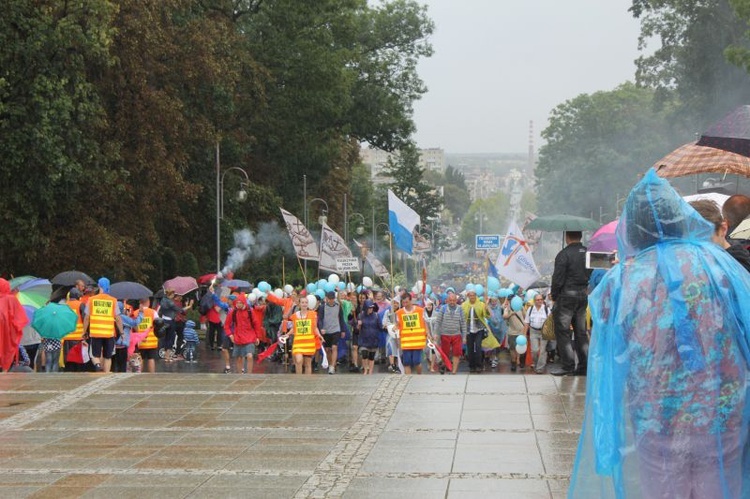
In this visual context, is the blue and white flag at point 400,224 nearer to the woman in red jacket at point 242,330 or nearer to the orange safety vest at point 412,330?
the woman in red jacket at point 242,330

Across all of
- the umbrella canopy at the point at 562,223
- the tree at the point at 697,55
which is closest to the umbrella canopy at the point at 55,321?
the umbrella canopy at the point at 562,223

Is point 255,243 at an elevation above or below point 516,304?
above

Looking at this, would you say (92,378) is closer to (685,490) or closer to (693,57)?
(685,490)

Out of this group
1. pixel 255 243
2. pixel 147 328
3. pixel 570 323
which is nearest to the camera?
pixel 570 323

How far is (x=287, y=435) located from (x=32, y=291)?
37.6ft

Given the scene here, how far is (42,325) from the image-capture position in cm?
1816

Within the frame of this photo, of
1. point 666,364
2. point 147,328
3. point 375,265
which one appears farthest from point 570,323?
point 375,265

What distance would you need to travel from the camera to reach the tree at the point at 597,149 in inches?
4631

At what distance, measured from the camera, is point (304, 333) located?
19.8m

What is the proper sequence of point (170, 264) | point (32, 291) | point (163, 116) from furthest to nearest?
point (170, 264), point (163, 116), point (32, 291)

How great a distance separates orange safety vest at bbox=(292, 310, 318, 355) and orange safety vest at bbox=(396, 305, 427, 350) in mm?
1308

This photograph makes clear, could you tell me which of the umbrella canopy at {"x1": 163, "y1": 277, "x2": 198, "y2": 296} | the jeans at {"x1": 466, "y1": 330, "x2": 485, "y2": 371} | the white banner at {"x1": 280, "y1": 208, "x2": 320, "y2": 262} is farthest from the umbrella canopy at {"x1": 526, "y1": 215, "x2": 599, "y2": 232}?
the umbrella canopy at {"x1": 163, "y1": 277, "x2": 198, "y2": 296}

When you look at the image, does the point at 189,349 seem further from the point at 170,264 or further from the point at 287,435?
the point at 170,264

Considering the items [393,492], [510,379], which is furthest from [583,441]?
[510,379]
